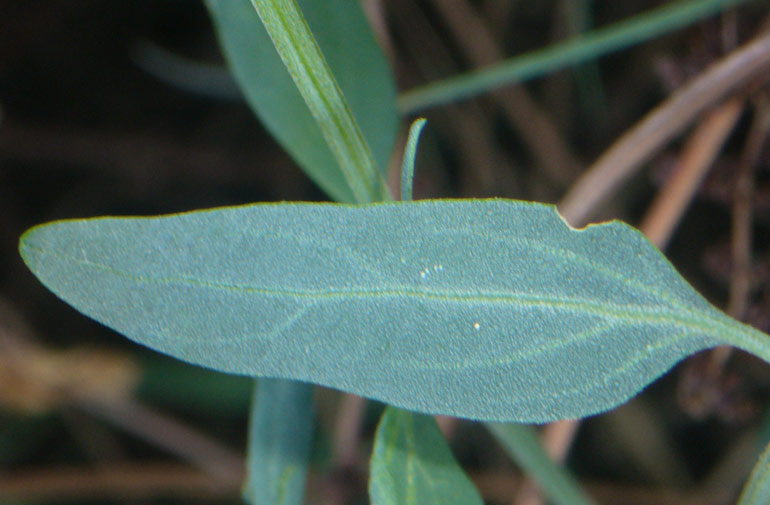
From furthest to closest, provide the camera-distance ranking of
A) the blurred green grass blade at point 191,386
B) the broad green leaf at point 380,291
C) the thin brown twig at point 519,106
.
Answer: the blurred green grass blade at point 191,386, the thin brown twig at point 519,106, the broad green leaf at point 380,291

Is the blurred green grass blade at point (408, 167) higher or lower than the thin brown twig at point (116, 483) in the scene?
higher

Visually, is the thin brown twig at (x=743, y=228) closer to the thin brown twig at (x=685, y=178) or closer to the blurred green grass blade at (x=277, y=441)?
the thin brown twig at (x=685, y=178)

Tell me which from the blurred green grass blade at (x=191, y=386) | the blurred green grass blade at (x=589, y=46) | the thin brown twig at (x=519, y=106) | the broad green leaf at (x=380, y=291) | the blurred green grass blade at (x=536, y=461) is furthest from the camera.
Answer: the blurred green grass blade at (x=191, y=386)

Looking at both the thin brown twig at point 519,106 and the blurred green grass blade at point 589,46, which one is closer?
the blurred green grass blade at point 589,46

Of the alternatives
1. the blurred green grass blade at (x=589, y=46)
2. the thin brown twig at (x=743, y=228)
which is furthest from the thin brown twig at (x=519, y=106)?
the thin brown twig at (x=743, y=228)

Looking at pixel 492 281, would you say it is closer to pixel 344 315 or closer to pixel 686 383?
pixel 344 315

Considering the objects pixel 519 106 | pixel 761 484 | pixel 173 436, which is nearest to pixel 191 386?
pixel 173 436

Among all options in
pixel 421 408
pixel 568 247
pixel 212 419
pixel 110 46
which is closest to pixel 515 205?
pixel 568 247
